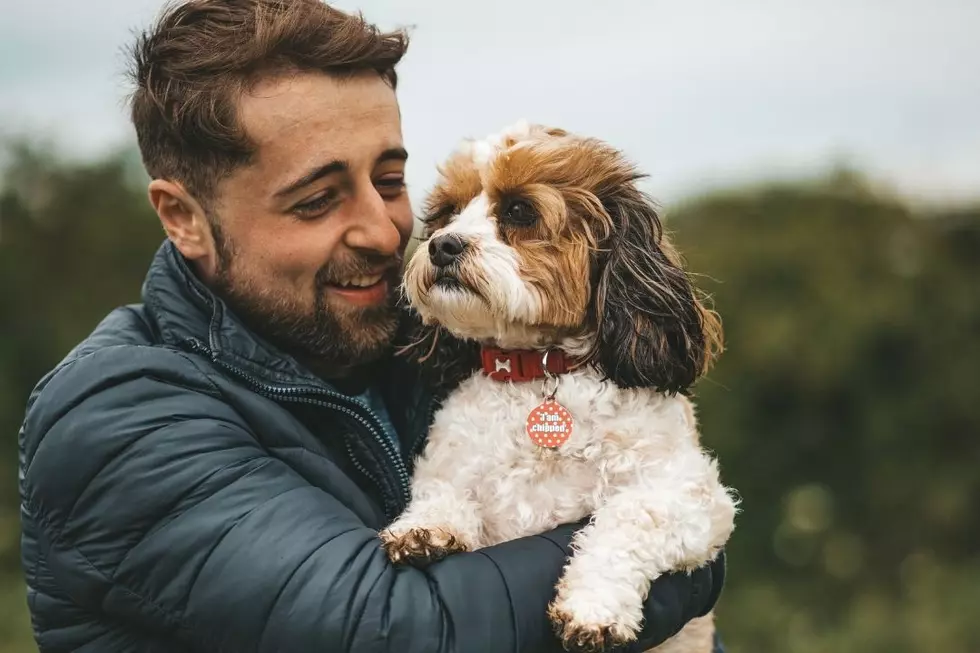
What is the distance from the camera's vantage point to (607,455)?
2.77 m

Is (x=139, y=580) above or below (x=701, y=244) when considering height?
above

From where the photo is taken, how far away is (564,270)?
288 centimetres

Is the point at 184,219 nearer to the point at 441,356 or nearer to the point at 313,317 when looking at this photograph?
A: the point at 313,317

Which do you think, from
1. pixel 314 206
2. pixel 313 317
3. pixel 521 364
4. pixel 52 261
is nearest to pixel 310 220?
pixel 314 206

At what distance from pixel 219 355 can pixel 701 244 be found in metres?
6.10

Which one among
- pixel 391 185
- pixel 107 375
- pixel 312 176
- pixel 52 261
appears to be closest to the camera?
pixel 107 375

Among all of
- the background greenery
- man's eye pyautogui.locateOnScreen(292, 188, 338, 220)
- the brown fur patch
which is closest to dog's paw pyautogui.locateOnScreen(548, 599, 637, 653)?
the brown fur patch

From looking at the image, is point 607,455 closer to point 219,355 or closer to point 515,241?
point 515,241

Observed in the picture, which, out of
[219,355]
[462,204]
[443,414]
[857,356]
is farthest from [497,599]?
[857,356]

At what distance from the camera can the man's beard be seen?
3117mm

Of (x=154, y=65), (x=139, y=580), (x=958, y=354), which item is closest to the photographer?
(x=139, y=580)

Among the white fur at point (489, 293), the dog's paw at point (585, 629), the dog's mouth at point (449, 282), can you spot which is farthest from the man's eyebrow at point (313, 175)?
the dog's paw at point (585, 629)

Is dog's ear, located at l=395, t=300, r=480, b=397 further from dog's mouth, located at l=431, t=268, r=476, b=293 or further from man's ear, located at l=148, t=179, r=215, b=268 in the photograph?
man's ear, located at l=148, t=179, r=215, b=268

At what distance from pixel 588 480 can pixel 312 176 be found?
122cm
